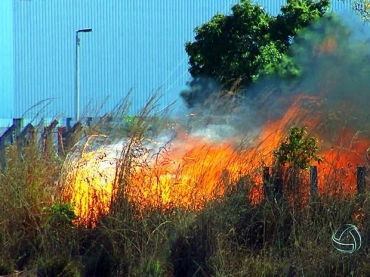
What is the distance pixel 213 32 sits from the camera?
18906 mm

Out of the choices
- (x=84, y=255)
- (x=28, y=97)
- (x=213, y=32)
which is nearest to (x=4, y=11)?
(x=28, y=97)

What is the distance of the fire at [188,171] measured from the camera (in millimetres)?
7438

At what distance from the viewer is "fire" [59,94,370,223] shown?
744 centimetres

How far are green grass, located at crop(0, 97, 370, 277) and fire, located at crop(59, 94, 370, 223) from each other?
0.42ft

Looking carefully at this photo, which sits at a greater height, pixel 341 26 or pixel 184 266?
pixel 341 26

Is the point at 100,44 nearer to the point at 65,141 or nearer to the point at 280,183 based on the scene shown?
the point at 65,141

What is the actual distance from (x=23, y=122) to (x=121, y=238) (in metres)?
3.28

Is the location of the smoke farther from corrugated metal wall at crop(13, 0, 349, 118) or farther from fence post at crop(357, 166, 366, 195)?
corrugated metal wall at crop(13, 0, 349, 118)

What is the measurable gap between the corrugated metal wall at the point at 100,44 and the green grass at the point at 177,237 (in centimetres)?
2185

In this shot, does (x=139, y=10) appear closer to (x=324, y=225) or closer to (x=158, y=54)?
(x=158, y=54)

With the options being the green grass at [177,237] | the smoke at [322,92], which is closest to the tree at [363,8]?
the smoke at [322,92]

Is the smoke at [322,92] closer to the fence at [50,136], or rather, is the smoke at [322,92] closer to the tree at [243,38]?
the fence at [50,136]

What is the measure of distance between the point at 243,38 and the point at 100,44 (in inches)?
598
